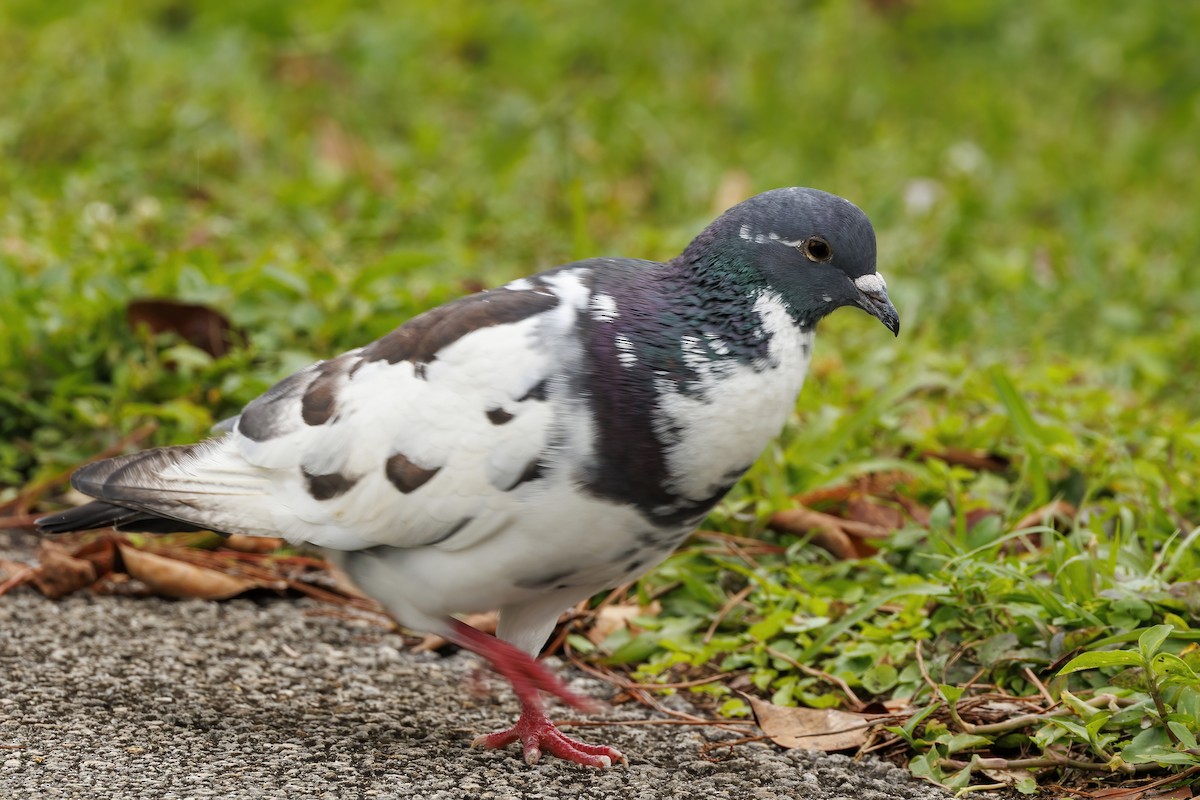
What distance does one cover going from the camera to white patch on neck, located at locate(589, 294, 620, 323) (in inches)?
113

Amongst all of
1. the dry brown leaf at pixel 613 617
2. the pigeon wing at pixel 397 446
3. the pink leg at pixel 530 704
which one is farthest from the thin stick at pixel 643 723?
the pigeon wing at pixel 397 446

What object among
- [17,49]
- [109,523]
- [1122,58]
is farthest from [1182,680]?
[1122,58]

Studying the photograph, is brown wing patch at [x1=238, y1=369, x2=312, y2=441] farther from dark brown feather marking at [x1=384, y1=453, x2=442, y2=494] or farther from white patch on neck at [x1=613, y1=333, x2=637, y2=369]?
white patch on neck at [x1=613, y1=333, x2=637, y2=369]

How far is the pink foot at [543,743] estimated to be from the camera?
3029 millimetres

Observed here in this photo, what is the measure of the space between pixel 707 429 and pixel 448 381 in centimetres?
53

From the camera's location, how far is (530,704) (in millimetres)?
3035

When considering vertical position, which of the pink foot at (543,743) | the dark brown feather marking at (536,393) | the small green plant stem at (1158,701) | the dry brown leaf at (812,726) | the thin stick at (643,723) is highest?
the dark brown feather marking at (536,393)

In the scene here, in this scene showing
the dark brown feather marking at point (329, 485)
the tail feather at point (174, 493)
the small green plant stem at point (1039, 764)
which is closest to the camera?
the small green plant stem at point (1039, 764)

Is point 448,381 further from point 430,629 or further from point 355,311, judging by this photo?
point 355,311

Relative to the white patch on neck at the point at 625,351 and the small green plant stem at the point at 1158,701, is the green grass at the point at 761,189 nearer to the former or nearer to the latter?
the small green plant stem at the point at 1158,701

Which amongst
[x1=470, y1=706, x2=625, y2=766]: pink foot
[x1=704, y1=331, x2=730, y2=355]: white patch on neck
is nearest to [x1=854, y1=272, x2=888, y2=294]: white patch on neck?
[x1=704, y1=331, x2=730, y2=355]: white patch on neck

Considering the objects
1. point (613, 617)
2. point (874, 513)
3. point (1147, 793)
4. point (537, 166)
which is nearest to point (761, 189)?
point (537, 166)

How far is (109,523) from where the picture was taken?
328 centimetres

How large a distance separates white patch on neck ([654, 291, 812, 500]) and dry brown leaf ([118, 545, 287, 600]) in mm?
1573
